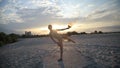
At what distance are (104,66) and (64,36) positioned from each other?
120 inches

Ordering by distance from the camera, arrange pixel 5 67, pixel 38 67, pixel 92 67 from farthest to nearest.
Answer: pixel 5 67, pixel 38 67, pixel 92 67

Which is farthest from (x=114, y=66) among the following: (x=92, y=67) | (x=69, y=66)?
(x=69, y=66)

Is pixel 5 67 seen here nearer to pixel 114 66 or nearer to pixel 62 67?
pixel 62 67

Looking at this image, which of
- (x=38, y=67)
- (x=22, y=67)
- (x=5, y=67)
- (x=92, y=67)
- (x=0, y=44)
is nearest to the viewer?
(x=92, y=67)

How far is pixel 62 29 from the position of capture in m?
9.85

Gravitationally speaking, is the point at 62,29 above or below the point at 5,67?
above

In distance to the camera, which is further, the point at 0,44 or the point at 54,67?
the point at 0,44

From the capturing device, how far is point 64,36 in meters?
10.4

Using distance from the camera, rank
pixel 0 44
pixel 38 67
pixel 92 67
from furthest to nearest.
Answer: pixel 0 44, pixel 38 67, pixel 92 67

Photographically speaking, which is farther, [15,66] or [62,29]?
[15,66]

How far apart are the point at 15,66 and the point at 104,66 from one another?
5452 millimetres

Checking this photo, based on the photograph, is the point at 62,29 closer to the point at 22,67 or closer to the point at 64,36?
the point at 64,36

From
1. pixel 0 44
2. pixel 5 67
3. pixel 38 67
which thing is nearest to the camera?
pixel 38 67

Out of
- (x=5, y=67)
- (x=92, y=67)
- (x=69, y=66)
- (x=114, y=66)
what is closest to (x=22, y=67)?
(x=5, y=67)
